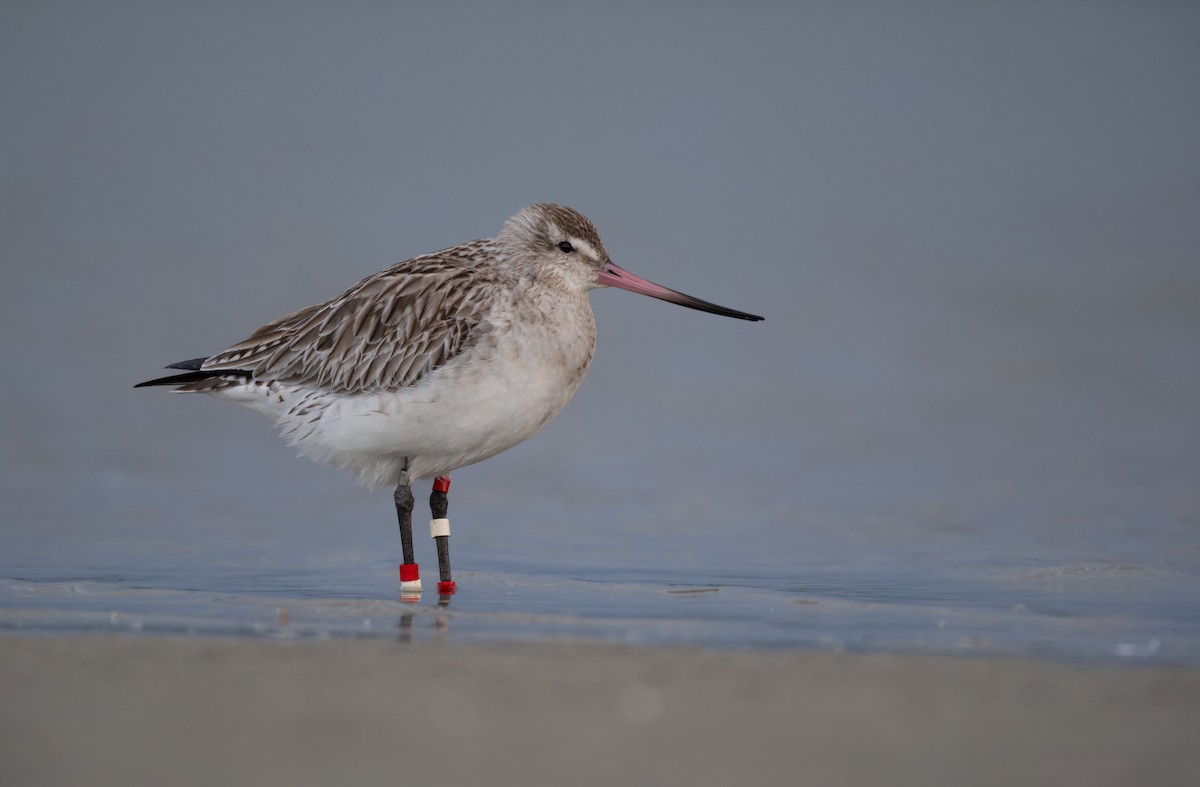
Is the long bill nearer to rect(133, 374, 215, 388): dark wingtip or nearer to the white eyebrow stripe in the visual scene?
the white eyebrow stripe

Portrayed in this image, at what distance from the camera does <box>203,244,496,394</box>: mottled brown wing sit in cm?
848

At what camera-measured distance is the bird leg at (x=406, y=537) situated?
8578mm

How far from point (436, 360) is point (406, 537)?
1.09 metres

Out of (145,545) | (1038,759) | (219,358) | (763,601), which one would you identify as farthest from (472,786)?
(145,545)

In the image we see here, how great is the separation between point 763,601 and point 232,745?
3735 millimetres

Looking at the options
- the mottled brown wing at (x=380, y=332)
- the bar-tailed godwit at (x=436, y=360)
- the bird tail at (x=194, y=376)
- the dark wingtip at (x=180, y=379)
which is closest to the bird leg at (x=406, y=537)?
the bar-tailed godwit at (x=436, y=360)

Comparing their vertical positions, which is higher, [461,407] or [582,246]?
[582,246]

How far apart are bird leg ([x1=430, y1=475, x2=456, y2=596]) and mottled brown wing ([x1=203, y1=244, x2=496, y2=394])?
877mm

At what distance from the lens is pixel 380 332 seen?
8.74 meters

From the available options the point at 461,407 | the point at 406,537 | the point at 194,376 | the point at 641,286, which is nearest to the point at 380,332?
the point at 461,407

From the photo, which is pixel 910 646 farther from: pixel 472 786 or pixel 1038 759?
pixel 472 786

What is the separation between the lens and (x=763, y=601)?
827 cm

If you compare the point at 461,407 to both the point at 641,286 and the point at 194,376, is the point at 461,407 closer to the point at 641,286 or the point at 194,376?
the point at 641,286

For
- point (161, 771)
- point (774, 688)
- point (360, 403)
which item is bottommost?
point (161, 771)
